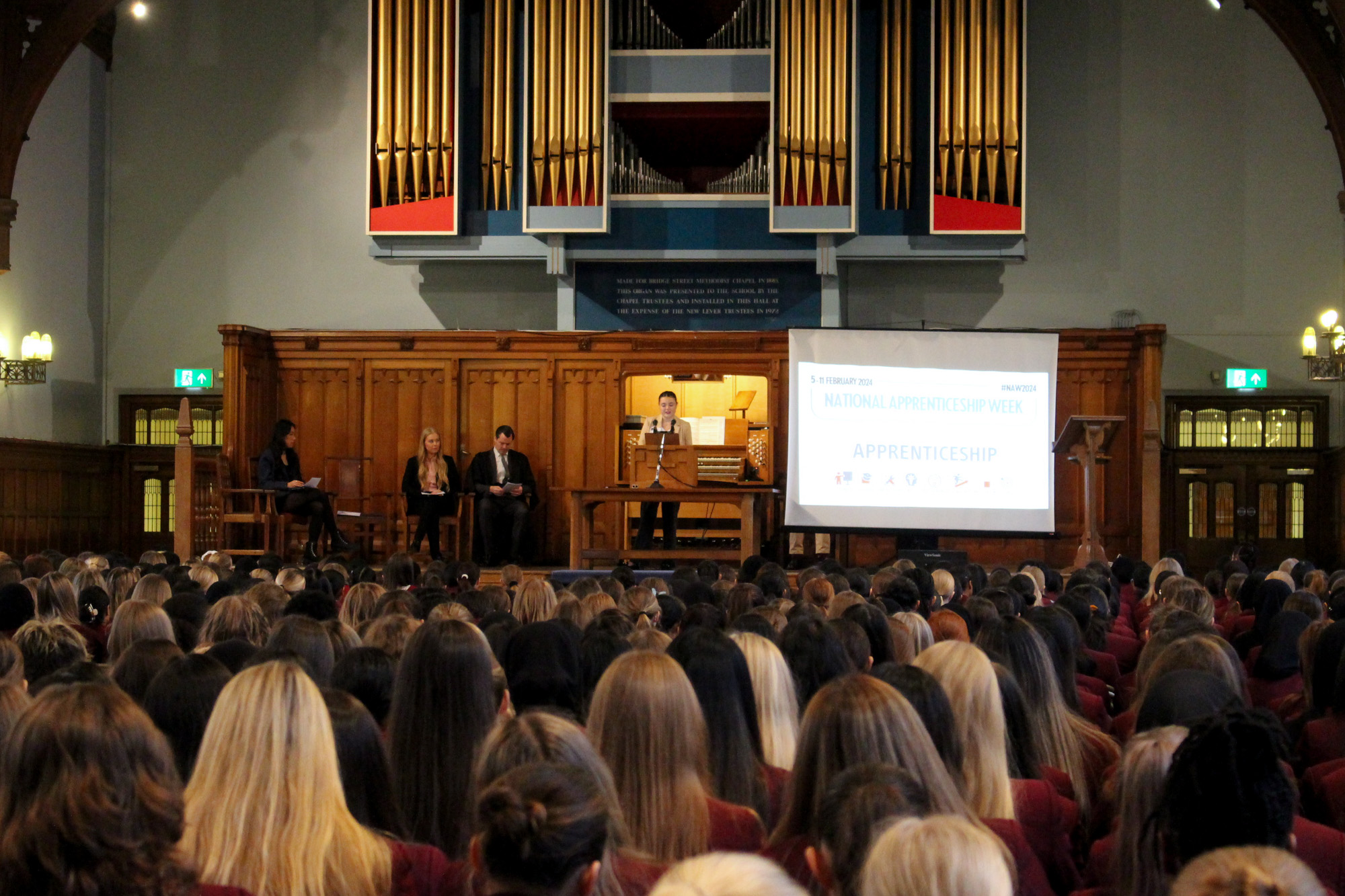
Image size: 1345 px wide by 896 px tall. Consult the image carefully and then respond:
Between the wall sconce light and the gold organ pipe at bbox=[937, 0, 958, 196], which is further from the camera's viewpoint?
the gold organ pipe at bbox=[937, 0, 958, 196]

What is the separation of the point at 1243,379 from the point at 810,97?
4.86 metres

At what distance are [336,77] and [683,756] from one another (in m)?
12.7

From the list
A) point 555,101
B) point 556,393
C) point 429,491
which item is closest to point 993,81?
point 555,101

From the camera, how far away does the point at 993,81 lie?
12.6 metres

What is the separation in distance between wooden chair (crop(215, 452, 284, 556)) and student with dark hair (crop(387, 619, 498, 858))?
8206 mm

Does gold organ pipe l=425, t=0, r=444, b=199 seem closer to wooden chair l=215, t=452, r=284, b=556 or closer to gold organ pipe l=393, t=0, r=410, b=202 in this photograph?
gold organ pipe l=393, t=0, r=410, b=202

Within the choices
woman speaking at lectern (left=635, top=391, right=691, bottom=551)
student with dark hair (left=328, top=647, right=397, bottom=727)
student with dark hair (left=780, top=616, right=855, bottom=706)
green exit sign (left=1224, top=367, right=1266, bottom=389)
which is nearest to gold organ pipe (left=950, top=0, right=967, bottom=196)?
green exit sign (left=1224, top=367, right=1266, bottom=389)

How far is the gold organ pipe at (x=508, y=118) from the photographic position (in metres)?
12.8

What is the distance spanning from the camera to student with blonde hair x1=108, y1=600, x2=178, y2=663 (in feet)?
13.9

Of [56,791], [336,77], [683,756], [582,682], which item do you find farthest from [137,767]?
[336,77]

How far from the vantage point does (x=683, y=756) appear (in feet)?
8.43

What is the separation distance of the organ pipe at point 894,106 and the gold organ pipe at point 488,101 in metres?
3.49

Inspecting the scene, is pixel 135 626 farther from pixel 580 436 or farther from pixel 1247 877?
pixel 580 436

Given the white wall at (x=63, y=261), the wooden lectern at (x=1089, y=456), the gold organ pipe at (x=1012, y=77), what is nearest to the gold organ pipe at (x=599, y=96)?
the gold organ pipe at (x=1012, y=77)
